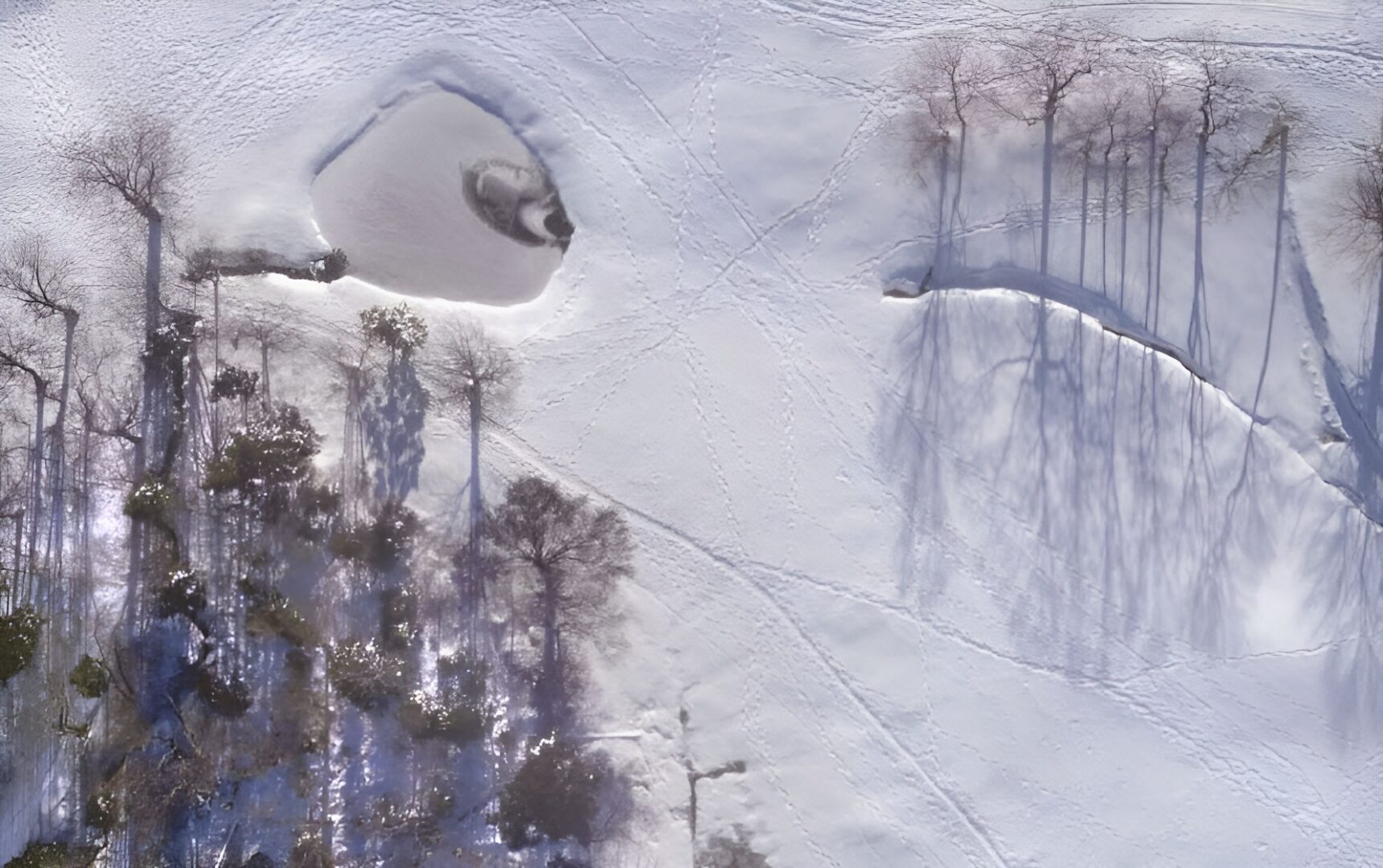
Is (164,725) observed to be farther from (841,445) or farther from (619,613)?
Result: (841,445)

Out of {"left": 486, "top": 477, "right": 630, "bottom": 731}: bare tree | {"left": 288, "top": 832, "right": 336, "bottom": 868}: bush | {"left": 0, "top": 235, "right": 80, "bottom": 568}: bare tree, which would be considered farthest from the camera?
{"left": 0, "top": 235, "right": 80, "bottom": 568}: bare tree

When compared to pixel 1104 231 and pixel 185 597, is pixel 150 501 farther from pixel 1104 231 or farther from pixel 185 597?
pixel 1104 231

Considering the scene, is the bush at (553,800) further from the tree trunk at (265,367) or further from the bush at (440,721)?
the tree trunk at (265,367)

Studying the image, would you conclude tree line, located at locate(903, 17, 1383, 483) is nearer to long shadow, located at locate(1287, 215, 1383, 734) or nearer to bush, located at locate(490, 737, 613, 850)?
long shadow, located at locate(1287, 215, 1383, 734)

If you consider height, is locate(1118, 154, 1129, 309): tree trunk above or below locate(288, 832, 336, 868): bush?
above

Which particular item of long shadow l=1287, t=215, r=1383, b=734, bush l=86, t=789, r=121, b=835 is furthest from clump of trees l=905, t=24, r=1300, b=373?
bush l=86, t=789, r=121, b=835

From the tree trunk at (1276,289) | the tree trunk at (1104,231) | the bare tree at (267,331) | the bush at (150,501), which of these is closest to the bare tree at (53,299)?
the bush at (150,501)
